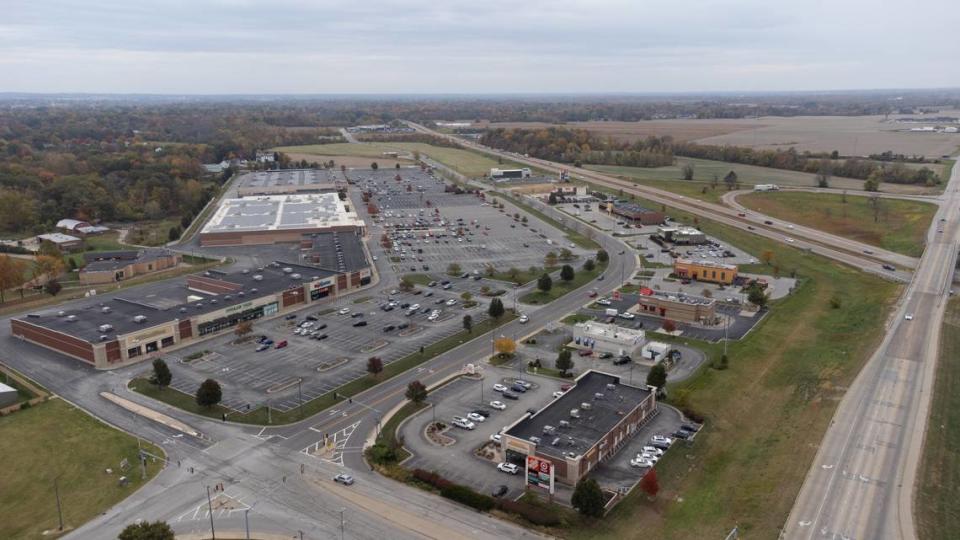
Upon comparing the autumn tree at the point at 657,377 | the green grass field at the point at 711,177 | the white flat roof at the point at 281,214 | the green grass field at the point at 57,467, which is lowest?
the green grass field at the point at 57,467

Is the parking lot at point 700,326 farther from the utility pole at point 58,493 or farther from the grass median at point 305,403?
the utility pole at point 58,493

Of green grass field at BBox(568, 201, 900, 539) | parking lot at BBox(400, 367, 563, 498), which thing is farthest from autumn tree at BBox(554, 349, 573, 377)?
green grass field at BBox(568, 201, 900, 539)

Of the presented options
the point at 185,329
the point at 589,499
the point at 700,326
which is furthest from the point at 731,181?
the point at 589,499

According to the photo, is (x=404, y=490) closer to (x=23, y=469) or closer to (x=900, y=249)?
(x=23, y=469)

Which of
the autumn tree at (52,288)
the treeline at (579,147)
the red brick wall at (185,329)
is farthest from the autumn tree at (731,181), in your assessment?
the autumn tree at (52,288)

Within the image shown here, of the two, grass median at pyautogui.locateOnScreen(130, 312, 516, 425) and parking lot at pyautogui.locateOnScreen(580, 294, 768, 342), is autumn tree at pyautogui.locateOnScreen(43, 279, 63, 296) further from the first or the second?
Result: parking lot at pyautogui.locateOnScreen(580, 294, 768, 342)

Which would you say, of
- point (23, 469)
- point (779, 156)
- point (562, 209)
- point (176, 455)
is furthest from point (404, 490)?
point (779, 156)
